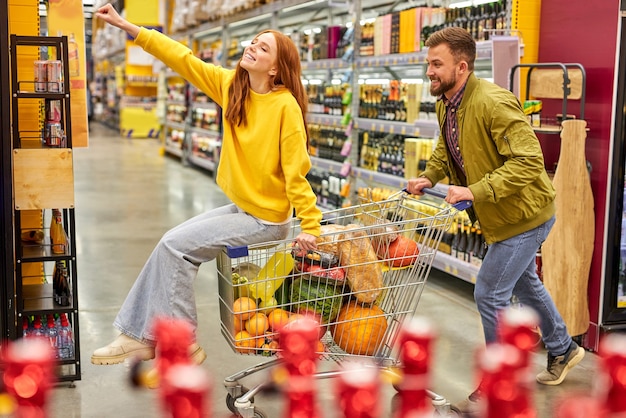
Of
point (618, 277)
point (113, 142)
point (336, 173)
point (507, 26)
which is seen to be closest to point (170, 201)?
point (336, 173)

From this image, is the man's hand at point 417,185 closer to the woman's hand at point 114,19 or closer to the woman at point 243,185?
the woman at point 243,185

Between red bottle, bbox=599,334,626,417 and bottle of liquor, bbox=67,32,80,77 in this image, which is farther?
bottle of liquor, bbox=67,32,80,77

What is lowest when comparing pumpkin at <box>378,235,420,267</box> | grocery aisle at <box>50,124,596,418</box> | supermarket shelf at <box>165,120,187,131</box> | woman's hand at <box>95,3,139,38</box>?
grocery aisle at <box>50,124,596,418</box>

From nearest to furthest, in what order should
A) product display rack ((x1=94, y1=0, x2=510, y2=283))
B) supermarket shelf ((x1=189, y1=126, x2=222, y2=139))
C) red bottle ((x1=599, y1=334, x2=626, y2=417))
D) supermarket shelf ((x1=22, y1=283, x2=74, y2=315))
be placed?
1. red bottle ((x1=599, y1=334, x2=626, y2=417))
2. supermarket shelf ((x1=22, y1=283, x2=74, y2=315))
3. product display rack ((x1=94, y1=0, x2=510, y2=283))
4. supermarket shelf ((x1=189, y1=126, x2=222, y2=139))

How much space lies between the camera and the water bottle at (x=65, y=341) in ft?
12.9

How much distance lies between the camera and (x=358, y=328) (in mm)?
3277

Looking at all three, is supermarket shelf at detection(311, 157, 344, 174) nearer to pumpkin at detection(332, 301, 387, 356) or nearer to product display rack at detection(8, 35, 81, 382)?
product display rack at detection(8, 35, 81, 382)

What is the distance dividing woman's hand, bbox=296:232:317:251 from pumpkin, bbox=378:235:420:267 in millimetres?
348

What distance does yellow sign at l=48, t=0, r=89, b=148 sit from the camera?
4.23 meters

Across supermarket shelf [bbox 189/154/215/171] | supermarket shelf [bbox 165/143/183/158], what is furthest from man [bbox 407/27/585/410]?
supermarket shelf [bbox 165/143/183/158]

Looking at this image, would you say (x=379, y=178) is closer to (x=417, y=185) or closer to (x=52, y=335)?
(x=417, y=185)

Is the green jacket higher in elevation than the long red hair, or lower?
lower

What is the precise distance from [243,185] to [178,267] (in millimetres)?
427

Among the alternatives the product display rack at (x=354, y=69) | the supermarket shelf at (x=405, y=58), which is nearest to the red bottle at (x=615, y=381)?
the product display rack at (x=354, y=69)
